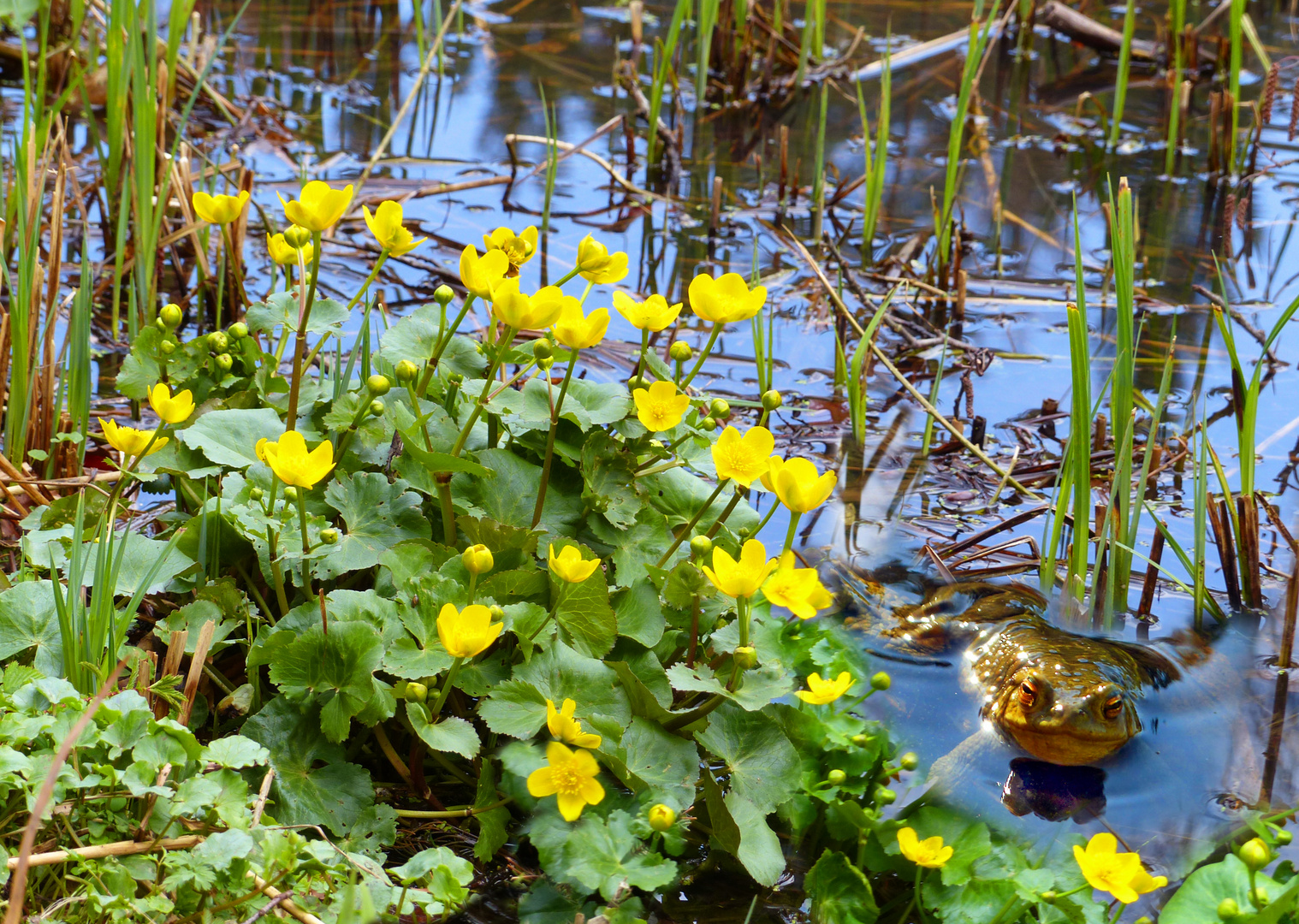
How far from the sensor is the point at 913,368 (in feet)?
10.8

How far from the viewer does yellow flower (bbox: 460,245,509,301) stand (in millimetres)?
1616

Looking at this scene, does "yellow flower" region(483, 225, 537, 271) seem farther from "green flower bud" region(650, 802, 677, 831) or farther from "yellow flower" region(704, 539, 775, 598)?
"green flower bud" region(650, 802, 677, 831)

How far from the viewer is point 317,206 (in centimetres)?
154

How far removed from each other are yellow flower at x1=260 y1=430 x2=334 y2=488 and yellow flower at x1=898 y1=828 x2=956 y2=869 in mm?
899

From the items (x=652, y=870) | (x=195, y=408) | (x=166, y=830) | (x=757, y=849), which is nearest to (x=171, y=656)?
(x=166, y=830)

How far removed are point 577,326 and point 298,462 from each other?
1.38 ft

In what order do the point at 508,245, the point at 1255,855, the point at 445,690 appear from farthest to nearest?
the point at 508,245 → the point at 445,690 → the point at 1255,855

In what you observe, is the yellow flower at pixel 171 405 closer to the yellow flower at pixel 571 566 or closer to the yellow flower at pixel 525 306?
the yellow flower at pixel 525 306

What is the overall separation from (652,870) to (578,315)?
2.48ft

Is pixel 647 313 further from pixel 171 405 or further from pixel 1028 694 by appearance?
pixel 1028 694

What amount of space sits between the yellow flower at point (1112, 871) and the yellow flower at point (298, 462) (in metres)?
1.07

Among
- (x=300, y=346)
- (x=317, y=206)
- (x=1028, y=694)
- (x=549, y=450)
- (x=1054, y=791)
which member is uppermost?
(x=317, y=206)

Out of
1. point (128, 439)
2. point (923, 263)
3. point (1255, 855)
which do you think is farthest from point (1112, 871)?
point (923, 263)

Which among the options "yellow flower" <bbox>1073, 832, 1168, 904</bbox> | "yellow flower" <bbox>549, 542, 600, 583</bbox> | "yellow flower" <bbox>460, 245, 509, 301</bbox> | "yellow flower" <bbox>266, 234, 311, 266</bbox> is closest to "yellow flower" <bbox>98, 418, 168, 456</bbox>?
"yellow flower" <bbox>266, 234, 311, 266</bbox>
